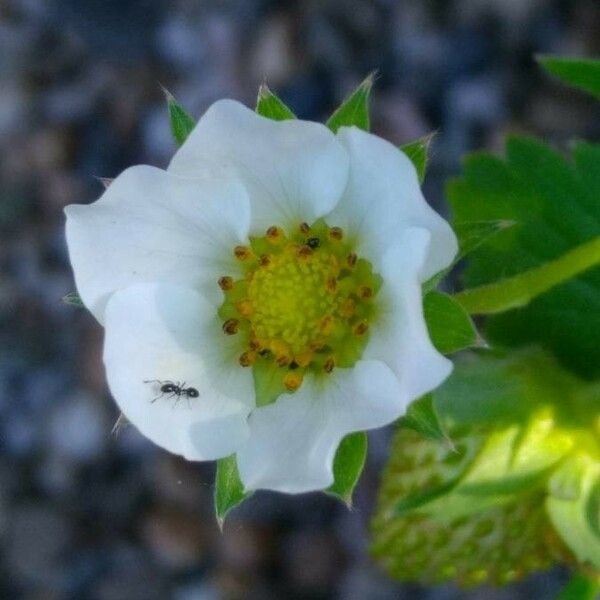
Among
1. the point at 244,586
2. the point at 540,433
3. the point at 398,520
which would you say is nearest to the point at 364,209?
the point at 540,433

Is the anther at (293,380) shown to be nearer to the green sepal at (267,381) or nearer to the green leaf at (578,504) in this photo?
the green sepal at (267,381)

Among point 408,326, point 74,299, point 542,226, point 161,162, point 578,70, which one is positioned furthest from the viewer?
point 161,162

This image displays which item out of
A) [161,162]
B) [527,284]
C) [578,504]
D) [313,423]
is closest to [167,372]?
[313,423]

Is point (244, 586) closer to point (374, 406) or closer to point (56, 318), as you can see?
point (56, 318)

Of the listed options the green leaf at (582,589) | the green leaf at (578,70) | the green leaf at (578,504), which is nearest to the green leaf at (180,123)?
the green leaf at (578,70)

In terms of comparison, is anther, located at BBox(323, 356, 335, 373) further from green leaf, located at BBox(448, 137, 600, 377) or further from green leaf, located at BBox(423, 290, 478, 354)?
green leaf, located at BBox(448, 137, 600, 377)

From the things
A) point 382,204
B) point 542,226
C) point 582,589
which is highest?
point 382,204

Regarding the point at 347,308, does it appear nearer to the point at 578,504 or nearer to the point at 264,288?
the point at 264,288

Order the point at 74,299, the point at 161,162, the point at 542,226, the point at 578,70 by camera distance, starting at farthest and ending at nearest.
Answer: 1. the point at 161,162
2. the point at 542,226
3. the point at 578,70
4. the point at 74,299
